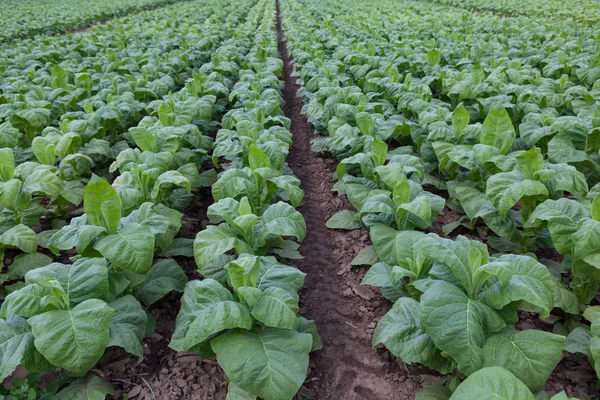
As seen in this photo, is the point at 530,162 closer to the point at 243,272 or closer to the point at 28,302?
the point at 243,272

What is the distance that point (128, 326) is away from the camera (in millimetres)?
2490

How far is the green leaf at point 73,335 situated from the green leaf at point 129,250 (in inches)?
14.5

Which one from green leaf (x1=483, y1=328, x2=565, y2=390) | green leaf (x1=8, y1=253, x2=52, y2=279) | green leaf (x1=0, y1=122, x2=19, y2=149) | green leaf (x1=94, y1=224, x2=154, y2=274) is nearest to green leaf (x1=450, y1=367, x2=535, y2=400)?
green leaf (x1=483, y1=328, x2=565, y2=390)

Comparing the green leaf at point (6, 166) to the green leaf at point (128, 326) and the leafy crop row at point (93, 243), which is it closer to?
the leafy crop row at point (93, 243)

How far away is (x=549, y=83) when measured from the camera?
219 inches

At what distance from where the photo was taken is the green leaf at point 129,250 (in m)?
2.53

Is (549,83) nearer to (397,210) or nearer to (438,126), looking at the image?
(438,126)

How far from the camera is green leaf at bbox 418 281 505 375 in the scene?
6.77ft

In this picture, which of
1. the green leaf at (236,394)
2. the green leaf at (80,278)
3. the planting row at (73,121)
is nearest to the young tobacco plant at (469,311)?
the green leaf at (236,394)

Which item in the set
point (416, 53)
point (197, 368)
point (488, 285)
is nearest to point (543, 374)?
point (488, 285)

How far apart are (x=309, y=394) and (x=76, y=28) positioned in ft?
70.2

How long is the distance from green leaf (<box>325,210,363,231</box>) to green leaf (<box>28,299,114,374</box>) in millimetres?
2351

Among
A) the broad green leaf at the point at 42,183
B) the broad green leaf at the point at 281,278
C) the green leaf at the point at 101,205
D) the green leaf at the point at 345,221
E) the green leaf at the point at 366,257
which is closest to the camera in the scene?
the broad green leaf at the point at 281,278

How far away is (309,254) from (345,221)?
0.50 metres
